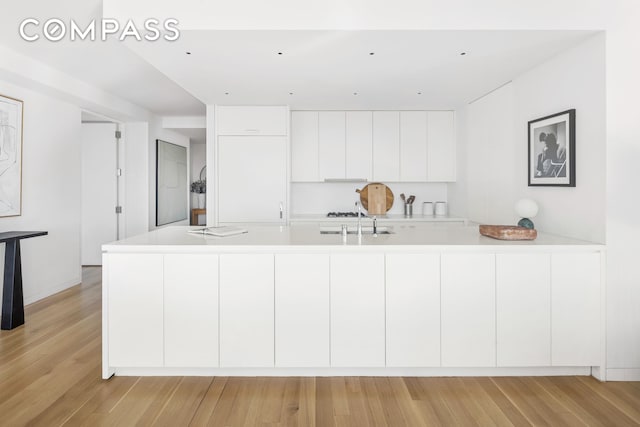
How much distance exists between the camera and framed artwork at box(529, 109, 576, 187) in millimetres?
2826

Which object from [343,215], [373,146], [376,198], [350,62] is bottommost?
[343,215]

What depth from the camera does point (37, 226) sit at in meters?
4.37

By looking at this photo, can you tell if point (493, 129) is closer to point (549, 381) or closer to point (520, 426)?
point (549, 381)

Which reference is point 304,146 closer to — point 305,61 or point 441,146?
point 441,146

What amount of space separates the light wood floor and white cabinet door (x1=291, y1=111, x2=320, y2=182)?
3.19 metres

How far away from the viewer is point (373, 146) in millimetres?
5340

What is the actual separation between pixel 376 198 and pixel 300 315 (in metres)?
3.25

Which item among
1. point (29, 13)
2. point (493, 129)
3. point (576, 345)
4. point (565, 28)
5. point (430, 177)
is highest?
point (29, 13)

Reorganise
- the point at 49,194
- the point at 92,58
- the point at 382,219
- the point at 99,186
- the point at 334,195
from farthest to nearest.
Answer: the point at 99,186 < the point at 334,195 < the point at 382,219 < the point at 49,194 < the point at 92,58

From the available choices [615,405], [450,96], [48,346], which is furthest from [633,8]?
[48,346]

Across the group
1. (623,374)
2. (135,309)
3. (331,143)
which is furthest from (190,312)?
(331,143)

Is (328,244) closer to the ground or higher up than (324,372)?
higher up

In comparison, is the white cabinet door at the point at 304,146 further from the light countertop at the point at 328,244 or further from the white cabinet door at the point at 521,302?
the white cabinet door at the point at 521,302

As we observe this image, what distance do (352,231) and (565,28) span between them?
204 centimetres
